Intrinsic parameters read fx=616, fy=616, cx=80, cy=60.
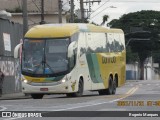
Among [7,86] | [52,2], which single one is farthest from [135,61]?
[7,86]

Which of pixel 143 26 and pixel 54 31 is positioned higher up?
pixel 54 31

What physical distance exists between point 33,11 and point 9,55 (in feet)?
124

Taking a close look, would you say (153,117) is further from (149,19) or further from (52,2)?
(149,19)

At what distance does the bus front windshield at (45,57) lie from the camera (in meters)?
29.2

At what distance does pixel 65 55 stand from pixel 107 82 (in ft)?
17.3

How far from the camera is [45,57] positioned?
29328 millimetres

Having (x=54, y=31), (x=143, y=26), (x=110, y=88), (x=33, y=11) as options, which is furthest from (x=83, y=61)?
(x=143, y=26)

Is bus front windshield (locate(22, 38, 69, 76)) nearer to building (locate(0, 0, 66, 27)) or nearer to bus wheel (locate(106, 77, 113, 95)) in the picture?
bus wheel (locate(106, 77, 113, 95))

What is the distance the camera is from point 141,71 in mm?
113750

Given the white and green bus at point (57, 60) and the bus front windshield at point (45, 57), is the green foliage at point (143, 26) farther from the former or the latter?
the bus front windshield at point (45, 57)

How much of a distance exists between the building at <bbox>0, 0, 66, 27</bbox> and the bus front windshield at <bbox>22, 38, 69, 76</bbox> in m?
43.4

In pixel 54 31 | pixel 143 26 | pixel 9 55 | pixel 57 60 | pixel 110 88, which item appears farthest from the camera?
pixel 143 26

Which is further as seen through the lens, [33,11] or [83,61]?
[33,11]

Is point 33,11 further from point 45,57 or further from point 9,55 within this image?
point 45,57
